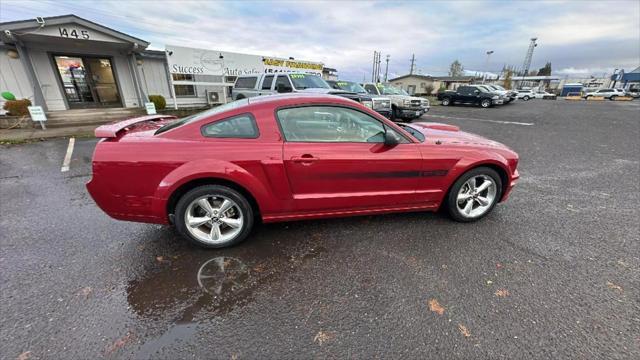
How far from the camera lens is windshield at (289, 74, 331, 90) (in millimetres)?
9688

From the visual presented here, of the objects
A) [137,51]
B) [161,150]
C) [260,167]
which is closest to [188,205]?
[161,150]

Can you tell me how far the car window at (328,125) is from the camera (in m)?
2.70

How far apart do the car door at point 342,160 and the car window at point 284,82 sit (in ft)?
23.9

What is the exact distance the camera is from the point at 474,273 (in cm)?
241

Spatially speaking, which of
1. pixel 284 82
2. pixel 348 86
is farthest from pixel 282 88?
pixel 348 86

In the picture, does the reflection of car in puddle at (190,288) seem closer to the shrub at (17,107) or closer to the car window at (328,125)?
the car window at (328,125)

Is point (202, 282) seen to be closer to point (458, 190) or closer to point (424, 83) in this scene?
point (458, 190)

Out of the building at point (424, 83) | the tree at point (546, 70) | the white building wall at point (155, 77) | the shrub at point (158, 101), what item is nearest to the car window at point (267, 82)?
the shrub at point (158, 101)

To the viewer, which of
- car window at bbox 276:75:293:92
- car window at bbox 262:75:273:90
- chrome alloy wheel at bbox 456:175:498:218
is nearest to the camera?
chrome alloy wheel at bbox 456:175:498:218

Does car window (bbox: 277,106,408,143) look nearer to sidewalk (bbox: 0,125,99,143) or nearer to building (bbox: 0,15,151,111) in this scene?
sidewalk (bbox: 0,125,99,143)

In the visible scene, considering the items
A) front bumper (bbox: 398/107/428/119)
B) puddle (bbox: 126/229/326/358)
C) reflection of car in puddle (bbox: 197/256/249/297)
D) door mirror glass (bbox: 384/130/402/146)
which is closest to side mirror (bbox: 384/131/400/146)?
door mirror glass (bbox: 384/130/402/146)

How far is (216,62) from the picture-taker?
42.5 ft

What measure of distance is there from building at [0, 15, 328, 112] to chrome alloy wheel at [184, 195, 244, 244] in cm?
1103

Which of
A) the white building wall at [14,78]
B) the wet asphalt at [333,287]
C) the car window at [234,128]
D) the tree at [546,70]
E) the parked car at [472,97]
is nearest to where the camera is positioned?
the wet asphalt at [333,287]
